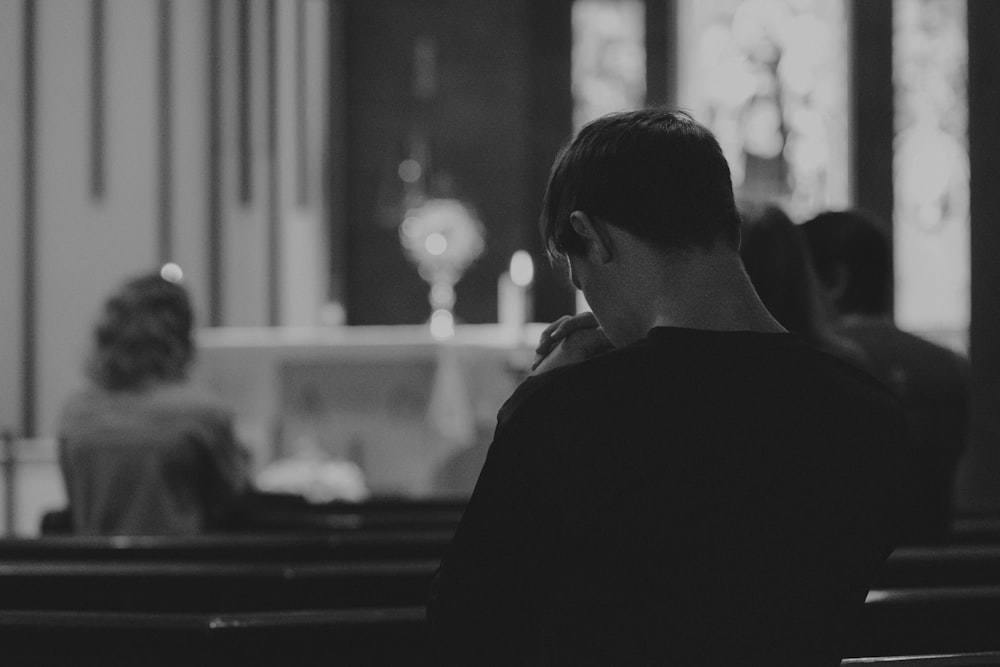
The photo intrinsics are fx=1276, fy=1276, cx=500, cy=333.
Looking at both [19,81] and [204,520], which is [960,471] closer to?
[204,520]

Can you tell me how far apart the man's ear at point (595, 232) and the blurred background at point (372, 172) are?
4552 mm

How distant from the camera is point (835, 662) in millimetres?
1179

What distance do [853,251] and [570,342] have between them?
1438 mm

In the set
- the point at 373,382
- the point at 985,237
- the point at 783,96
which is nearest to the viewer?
the point at 985,237

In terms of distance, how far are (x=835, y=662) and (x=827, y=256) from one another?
5.11ft

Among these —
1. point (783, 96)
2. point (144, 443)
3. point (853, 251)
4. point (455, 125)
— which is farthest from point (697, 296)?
point (455, 125)

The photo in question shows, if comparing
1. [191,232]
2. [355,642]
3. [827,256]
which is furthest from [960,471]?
[191,232]

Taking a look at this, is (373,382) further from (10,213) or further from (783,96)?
(783,96)

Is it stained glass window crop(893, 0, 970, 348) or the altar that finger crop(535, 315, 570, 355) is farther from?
stained glass window crop(893, 0, 970, 348)

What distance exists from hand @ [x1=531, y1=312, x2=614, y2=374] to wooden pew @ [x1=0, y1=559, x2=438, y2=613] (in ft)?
2.74

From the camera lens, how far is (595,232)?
1184mm

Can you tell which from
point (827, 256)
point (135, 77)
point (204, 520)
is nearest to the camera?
point (827, 256)

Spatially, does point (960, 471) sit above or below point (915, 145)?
below

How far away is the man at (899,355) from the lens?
2578 millimetres
